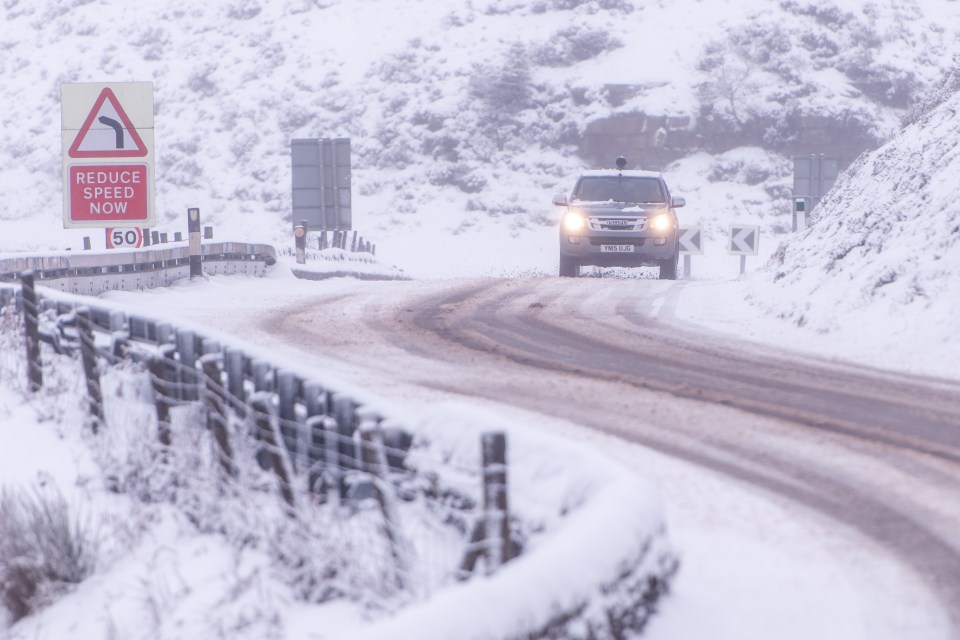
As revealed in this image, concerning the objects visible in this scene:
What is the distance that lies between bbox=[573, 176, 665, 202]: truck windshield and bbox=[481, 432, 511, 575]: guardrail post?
667 inches

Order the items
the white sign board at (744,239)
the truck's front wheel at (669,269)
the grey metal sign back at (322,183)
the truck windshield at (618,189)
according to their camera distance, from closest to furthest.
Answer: the truck windshield at (618,189)
the truck's front wheel at (669,269)
the grey metal sign back at (322,183)
the white sign board at (744,239)

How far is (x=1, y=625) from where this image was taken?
632 cm

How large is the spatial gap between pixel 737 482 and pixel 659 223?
14446mm

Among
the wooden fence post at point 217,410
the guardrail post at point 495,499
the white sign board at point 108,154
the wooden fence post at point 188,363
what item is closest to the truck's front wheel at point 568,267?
the white sign board at point 108,154

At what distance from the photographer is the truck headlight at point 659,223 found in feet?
66.4

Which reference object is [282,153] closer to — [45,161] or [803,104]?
[45,161]

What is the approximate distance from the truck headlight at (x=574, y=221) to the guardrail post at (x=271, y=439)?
1431 centimetres

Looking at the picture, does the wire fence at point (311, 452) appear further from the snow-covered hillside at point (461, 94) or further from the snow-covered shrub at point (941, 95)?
the snow-covered hillside at point (461, 94)

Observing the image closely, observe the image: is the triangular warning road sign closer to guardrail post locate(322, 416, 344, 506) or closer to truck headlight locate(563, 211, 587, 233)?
truck headlight locate(563, 211, 587, 233)

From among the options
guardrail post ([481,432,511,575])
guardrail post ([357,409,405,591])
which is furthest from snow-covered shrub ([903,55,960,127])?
guardrail post ([481,432,511,575])

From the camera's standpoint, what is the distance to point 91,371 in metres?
8.74

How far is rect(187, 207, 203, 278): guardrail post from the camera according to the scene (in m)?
17.7

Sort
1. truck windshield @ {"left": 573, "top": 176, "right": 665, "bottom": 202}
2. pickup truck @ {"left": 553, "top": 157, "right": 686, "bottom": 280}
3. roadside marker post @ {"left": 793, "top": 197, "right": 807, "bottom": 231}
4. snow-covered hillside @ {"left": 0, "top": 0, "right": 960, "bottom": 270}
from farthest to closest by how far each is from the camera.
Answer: snow-covered hillside @ {"left": 0, "top": 0, "right": 960, "bottom": 270} → roadside marker post @ {"left": 793, "top": 197, "right": 807, "bottom": 231} → truck windshield @ {"left": 573, "top": 176, "right": 665, "bottom": 202} → pickup truck @ {"left": 553, "top": 157, "right": 686, "bottom": 280}

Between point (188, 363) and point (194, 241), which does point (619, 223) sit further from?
point (188, 363)
